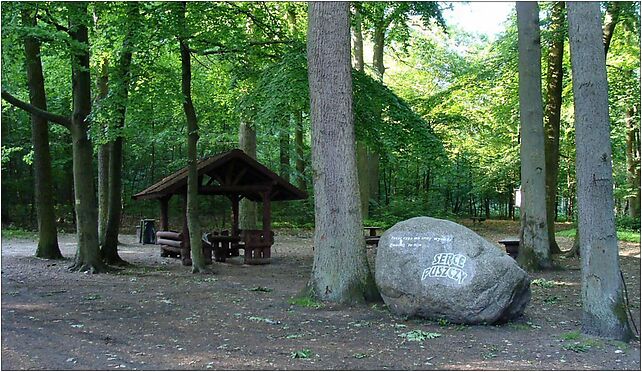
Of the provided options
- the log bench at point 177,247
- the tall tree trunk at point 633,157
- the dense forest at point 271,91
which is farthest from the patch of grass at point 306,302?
the tall tree trunk at point 633,157

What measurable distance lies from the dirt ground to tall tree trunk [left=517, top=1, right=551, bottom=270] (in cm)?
125

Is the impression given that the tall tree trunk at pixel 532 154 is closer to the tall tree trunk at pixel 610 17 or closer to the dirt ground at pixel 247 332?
the dirt ground at pixel 247 332

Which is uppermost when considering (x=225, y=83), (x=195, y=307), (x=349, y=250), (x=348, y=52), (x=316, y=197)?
(x=225, y=83)

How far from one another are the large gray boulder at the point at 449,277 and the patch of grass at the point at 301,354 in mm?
2106

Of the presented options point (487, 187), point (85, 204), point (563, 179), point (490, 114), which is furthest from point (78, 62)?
point (563, 179)

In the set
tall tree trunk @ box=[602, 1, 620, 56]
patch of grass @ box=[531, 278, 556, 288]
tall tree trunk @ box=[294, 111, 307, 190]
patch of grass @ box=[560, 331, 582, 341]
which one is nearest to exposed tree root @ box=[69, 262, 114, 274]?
patch of grass @ box=[531, 278, 556, 288]

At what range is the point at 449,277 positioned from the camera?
758cm

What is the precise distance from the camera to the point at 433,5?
559 inches

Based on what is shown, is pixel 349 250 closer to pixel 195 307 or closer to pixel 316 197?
pixel 316 197

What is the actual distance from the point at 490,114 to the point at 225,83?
11.6 meters

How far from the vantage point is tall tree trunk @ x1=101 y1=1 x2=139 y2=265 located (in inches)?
476

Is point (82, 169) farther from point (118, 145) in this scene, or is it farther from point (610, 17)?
point (610, 17)

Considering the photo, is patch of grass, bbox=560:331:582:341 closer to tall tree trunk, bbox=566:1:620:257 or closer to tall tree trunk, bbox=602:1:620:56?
tall tree trunk, bbox=566:1:620:257

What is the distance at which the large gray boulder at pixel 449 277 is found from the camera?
7.51m
